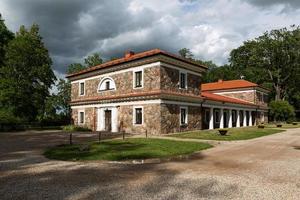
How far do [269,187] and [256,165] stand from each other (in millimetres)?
3330

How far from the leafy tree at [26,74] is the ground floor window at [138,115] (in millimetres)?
16122

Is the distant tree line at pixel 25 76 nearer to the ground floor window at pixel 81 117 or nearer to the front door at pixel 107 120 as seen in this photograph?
the ground floor window at pixel 81 117

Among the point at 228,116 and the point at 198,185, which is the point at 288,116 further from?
the point at 198,185

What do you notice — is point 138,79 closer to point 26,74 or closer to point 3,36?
point 26,74


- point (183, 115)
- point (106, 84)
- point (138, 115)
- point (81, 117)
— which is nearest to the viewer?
point (138, 115)

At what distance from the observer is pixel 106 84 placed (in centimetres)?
2953

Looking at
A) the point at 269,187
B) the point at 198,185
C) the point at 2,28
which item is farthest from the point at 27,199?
the point at 2,28

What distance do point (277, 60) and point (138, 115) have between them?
44.2m

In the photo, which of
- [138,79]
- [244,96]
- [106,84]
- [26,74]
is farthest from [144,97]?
[244,96]

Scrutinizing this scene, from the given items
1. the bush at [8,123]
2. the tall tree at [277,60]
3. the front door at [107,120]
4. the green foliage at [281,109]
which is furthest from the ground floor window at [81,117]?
the tall tree at [277,60]

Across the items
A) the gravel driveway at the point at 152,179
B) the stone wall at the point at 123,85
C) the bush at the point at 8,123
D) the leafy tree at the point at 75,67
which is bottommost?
the gravel driveway at the point at 152,179

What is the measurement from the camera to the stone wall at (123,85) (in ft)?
80.0

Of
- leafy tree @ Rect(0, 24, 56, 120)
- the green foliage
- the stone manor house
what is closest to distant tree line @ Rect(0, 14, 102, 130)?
leafy tree @ Rect(0, 24, 56, 120)

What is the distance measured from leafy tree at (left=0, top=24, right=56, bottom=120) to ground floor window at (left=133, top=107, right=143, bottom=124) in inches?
635
